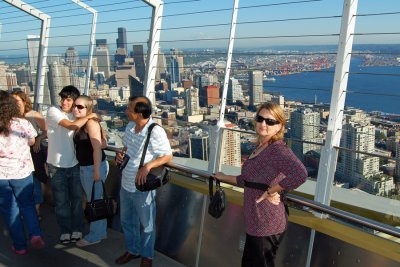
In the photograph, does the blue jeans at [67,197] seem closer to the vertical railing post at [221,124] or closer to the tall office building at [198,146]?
the tall office building at [198,146]

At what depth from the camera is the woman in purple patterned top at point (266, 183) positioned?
7.85 ft

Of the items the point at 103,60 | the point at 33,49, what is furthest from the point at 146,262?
the point at 33,49

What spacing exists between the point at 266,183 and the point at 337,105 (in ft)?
2.86

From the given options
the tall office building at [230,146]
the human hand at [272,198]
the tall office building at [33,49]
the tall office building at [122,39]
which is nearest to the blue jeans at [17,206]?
the tall office building at [230,146]

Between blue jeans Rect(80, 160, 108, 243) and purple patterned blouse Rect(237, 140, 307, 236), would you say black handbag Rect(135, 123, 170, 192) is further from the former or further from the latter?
purple patterned blouse Rect(237, 140, 307, 236)

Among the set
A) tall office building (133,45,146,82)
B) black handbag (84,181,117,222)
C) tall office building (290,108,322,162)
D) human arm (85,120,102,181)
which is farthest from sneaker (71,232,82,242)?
tall office building (290,108,322,162)

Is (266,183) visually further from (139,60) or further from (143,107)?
(139,60)

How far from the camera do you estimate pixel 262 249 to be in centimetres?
250

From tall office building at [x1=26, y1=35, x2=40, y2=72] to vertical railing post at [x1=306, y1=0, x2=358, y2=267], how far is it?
16.8ft

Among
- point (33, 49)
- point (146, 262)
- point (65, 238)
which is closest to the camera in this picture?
point (146, 262)

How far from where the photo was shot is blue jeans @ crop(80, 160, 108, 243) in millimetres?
3826

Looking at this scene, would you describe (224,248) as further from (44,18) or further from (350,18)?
(44,18)

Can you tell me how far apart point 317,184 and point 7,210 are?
2.78 meters

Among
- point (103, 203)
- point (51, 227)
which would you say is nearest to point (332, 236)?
point (103, 203)
